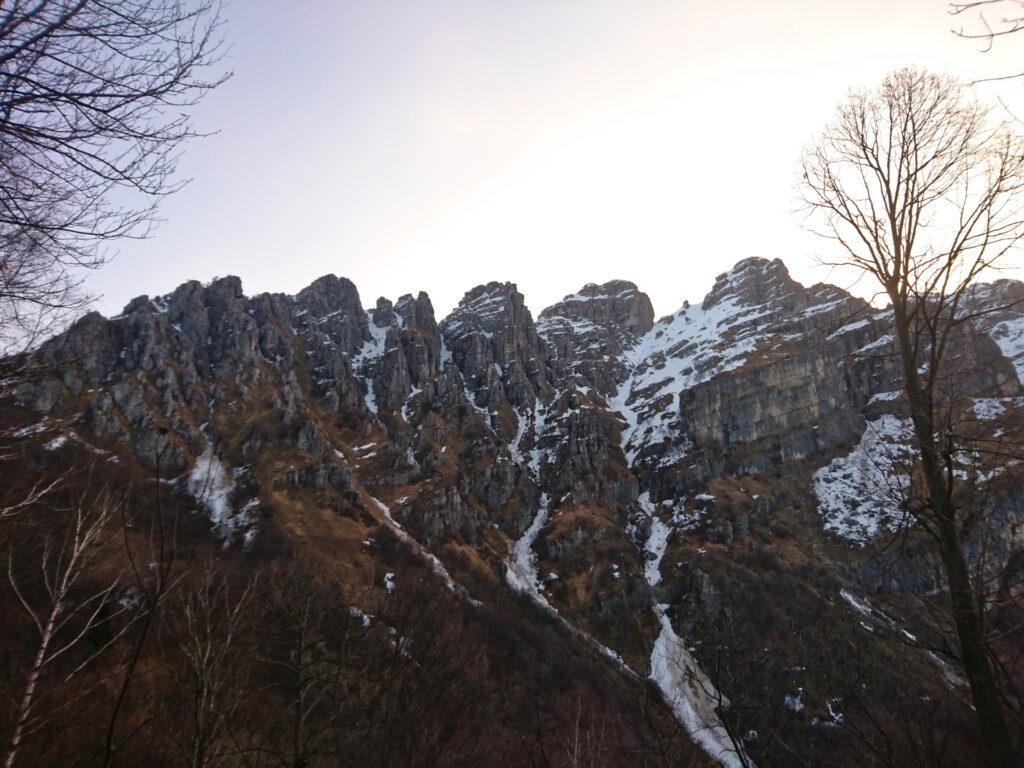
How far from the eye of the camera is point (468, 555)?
100625 mm

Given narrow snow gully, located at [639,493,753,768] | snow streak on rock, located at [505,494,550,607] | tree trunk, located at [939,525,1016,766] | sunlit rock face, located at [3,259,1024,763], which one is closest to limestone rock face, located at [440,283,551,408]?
sunlit rock face, located at [3,259,1024,763]

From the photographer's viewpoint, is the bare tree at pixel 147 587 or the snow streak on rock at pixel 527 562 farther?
the snow streak on rock at pixel 527 562

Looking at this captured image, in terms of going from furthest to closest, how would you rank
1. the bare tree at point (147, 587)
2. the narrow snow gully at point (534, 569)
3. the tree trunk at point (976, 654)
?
the narrow snow gully at point (534, 569), the tree trunk at point (976, 654), the bare tree at point (147, 587)

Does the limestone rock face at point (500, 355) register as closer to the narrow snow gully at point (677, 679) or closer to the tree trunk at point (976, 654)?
the narrow snow gully at point (677, 679)

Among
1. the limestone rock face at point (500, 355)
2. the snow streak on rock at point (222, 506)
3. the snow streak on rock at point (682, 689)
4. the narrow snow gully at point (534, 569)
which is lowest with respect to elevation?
the snow streak on rock at point (682, 689)

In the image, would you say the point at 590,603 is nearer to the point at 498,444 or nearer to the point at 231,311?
the point at 498,444

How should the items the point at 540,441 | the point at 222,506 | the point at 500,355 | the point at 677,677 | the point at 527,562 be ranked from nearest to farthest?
the point at 677,677 → the point at 222,506 → the point at 527,562 → the point at 540,441 → the point at 500,355

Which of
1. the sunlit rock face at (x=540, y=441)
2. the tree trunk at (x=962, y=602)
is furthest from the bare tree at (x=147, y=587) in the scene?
the sunlit rock face at (x=540, y=441)

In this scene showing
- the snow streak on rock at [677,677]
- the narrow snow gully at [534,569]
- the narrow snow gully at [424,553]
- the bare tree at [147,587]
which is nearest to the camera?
the bare tree at [147,587]

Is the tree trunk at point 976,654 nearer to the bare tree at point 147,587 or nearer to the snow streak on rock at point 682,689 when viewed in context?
the bare tree at point 147,587

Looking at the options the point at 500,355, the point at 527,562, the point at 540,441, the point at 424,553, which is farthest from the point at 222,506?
the point at 500,355

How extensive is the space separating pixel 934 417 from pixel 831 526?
127m

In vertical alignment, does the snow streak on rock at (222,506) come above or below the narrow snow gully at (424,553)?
above

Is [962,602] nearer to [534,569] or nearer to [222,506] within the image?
[222,506]
